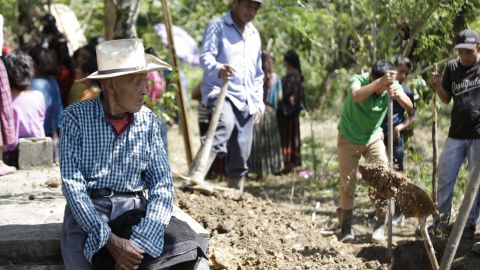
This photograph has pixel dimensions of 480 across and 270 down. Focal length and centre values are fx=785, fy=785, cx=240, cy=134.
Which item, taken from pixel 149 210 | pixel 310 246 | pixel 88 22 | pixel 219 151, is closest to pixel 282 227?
pixel 310 246

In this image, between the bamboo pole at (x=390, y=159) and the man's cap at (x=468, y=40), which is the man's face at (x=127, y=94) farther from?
the man's cap at (x=468, y=40)

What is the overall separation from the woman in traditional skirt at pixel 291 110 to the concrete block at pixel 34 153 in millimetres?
5029

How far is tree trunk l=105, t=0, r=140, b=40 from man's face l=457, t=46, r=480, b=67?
294 cm

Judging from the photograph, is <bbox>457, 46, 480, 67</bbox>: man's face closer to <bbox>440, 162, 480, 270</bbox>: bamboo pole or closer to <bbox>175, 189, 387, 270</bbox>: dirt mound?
<bbox>175, 189, 387, 270</bbox>: dirt mound

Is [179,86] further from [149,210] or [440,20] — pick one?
[149,210]

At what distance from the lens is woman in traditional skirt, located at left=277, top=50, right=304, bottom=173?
11219 mm

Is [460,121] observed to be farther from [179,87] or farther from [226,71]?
[179,87]

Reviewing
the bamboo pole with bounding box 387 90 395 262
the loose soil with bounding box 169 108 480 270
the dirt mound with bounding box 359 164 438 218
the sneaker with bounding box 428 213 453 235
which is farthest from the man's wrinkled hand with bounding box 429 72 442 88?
the dirt mound with bounding box 359 164 438 218

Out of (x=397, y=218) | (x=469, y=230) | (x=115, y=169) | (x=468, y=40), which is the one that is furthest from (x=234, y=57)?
(x=115, y=169)

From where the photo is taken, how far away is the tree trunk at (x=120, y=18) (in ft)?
24.0

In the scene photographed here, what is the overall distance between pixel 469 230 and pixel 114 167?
3.73 m

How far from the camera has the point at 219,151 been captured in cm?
711

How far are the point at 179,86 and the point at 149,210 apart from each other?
421 cm

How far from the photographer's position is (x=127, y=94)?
14.2ft
